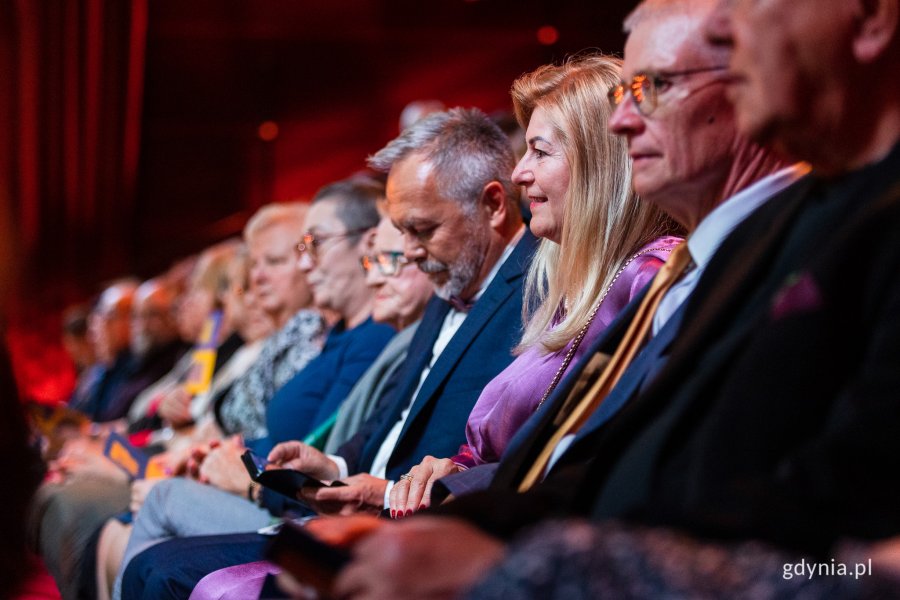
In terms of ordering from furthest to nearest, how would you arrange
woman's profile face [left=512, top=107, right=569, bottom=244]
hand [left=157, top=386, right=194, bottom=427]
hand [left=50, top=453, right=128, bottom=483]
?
1. hand [left=157, top=386, right=194, bottom=427]
2. hand [left=50, top=453, right=128, bottom=483]
3. woman's profile face [left=512, top=107, right=569, bottom=244]

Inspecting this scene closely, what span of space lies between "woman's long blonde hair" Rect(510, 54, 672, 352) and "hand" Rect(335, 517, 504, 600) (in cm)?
100

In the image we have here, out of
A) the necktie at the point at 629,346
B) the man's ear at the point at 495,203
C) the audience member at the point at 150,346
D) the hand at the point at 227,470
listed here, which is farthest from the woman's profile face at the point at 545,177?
the audience member at the point at 150,346

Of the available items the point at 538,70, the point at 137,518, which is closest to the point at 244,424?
the point at 137,518

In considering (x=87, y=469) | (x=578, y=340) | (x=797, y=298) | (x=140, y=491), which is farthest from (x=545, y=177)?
(x=87, y=469)

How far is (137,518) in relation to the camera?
339cm

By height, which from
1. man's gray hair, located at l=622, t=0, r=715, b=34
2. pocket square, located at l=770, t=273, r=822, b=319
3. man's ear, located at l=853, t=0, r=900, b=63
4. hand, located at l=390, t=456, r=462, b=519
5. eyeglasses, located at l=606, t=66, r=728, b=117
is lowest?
hand, located at l=390, t=456, r=462, b=519

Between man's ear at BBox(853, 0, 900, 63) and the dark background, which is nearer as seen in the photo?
man's ear at BBox(853, 0, 900, 63)

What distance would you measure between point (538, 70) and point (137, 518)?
1879 millimetres

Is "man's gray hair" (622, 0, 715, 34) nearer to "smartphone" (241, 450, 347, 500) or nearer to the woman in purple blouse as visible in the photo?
the woman in purple blouse

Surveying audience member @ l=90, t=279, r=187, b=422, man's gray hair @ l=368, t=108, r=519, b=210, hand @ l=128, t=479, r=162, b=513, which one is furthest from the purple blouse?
audience member @ l=90, t=279, r=187, b=422

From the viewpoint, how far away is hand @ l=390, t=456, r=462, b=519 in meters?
2.24

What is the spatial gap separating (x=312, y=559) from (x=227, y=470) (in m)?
2.21

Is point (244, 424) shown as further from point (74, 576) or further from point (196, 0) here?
point (196, 0)

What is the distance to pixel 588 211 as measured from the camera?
222cm
